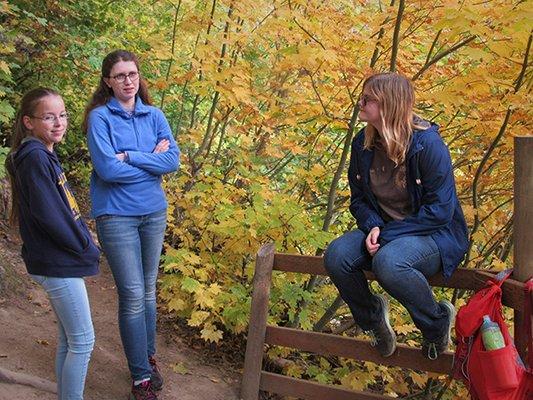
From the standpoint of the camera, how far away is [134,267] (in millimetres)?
3303

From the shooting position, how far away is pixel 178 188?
615 centimetres

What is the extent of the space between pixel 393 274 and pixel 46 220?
1707mm

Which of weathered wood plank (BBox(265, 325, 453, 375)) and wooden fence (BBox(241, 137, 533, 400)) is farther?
weathered wood plank (BBox(265, 325, 453, 375))

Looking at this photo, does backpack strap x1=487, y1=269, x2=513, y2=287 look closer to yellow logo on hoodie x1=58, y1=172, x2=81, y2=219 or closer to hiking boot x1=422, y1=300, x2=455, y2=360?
hiking boot x1=422, y1=300, x2=455, y2=360

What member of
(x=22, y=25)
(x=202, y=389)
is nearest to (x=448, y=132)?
(x=202, y=389)

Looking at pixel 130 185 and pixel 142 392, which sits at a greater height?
pixel 130 185

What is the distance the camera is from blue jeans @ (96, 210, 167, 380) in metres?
3.25

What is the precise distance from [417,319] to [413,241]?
1.44 feet

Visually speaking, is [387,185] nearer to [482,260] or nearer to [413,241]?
[413,241]

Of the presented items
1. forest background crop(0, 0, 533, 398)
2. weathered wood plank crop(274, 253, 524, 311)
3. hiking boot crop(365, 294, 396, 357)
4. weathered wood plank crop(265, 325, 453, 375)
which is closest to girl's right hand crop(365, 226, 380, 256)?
weathered wood plank crop(274, 253, 524, 311)

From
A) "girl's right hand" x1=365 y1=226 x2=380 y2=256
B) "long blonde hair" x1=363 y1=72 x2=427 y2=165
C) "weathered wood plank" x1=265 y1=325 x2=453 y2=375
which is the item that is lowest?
"weathered wood plank" x1=265 y1=325 x2=453 y2=375

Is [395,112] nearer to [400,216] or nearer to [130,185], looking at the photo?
[400,216]

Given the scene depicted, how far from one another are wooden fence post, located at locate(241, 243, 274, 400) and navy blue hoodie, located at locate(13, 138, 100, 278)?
4.70 feet

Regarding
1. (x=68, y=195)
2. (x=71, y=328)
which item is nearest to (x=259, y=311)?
(x=71, y=328)
